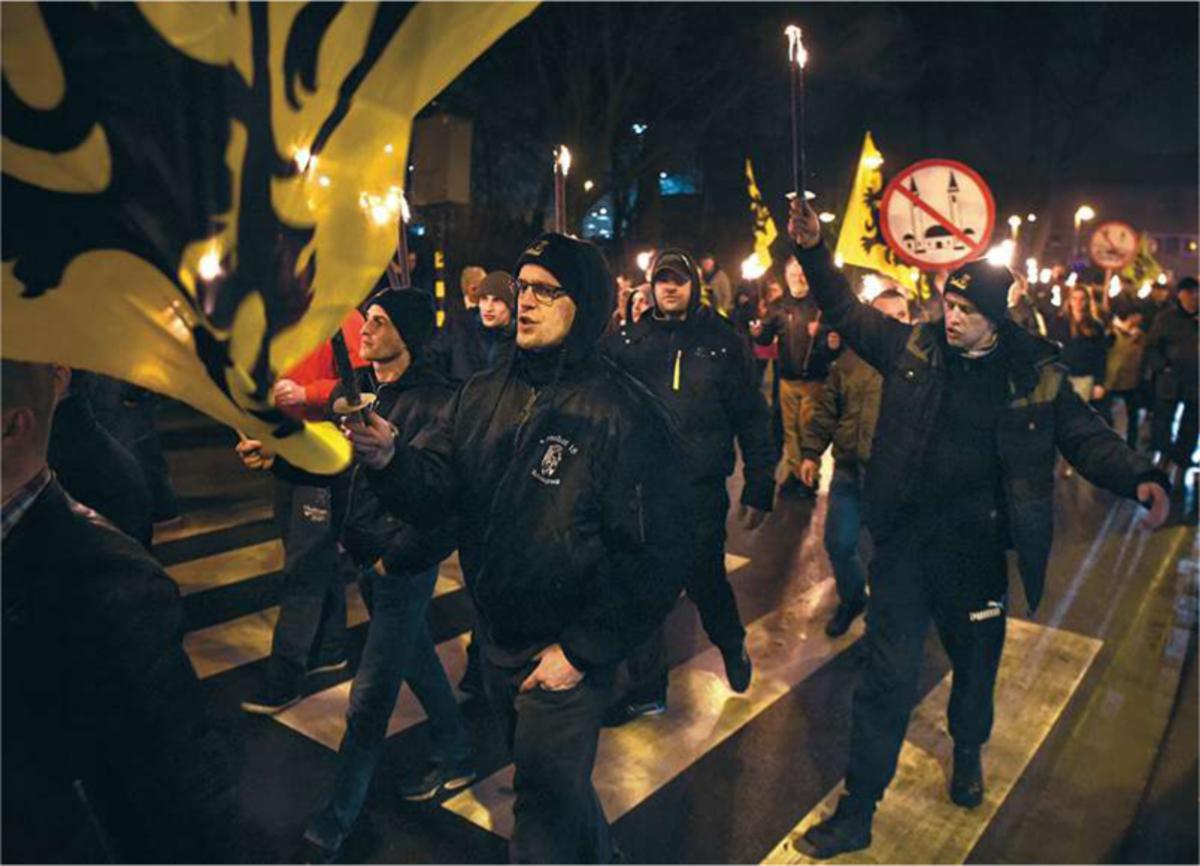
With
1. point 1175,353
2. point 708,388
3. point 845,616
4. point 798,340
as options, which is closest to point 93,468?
point 708,388

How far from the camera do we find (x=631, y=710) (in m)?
Result: 4.57

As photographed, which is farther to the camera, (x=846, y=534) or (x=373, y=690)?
(x=846, y=534)

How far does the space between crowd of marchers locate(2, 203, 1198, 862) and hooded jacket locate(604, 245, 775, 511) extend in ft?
0.06

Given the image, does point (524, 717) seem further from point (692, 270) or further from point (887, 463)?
point (692, 270)

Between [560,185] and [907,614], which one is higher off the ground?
[560,185]

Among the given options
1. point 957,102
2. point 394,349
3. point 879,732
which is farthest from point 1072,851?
point 957,102

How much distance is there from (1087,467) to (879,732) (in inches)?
52.2

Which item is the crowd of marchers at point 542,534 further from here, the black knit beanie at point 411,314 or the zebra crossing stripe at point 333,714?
the zebra crossing stripe at point 333,714

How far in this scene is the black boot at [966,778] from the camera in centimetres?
384

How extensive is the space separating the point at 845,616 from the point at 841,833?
230cm

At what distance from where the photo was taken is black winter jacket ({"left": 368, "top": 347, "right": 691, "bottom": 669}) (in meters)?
2.59

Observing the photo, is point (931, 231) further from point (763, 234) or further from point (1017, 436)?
point (763, 234)

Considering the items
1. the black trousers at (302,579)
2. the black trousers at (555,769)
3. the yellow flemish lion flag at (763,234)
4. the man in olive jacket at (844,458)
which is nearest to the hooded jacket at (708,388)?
the man in olive jacket at (844,458)

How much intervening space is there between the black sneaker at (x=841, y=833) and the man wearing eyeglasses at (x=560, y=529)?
43.1 inches
